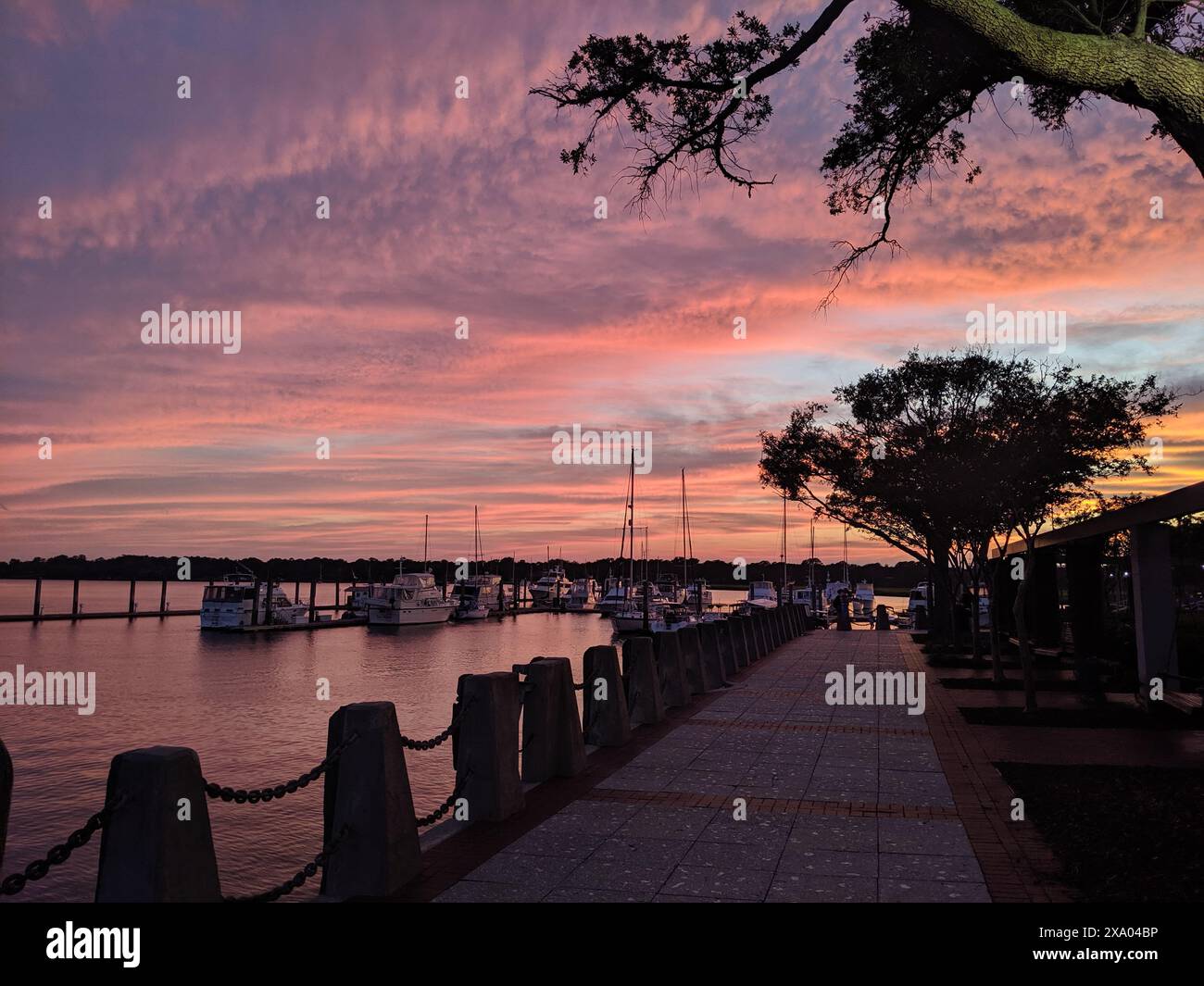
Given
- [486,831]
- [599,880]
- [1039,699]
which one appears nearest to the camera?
[599,880]

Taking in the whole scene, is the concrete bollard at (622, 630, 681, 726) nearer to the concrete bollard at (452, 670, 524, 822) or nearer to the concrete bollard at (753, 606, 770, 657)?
the concrete bollard at (452, 670, 524, 822)

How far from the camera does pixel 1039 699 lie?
1822 centimetres

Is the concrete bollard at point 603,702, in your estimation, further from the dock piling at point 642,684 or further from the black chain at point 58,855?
the black chain at point 58,855

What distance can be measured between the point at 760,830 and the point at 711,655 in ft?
39.1

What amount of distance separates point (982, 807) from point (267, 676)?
46934mm

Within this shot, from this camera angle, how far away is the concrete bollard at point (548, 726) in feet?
33.5

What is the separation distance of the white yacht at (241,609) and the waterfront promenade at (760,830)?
74.9 m

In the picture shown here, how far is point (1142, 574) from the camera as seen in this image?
17.3 m

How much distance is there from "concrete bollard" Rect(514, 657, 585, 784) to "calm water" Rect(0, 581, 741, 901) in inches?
163

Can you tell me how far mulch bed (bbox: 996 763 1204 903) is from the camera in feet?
22.0

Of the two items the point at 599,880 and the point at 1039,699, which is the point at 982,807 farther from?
the point at 1039,699

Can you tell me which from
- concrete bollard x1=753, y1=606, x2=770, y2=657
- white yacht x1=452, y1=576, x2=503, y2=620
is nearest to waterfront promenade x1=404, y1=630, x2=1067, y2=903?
concrete bollard x1=753, y1=606, x2=770, y2=657

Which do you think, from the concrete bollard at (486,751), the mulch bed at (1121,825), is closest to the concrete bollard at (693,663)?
the mulch bed at (1121,825)
